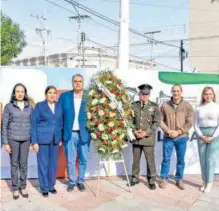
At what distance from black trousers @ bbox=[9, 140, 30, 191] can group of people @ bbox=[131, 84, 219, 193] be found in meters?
1.51

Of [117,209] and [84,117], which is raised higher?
[84,117]

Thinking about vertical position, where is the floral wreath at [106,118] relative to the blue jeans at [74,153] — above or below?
above

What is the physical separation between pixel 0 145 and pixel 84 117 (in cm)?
153

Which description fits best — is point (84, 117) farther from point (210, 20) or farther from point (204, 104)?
point (210, 20)

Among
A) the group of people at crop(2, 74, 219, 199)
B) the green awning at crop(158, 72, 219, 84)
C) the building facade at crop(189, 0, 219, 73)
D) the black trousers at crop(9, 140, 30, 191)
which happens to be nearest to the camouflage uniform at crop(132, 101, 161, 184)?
the group of people at crop(2, 74, 219, 199)

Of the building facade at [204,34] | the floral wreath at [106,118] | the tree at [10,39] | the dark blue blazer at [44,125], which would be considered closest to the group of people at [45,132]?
the dark blue blazer at [44,125]

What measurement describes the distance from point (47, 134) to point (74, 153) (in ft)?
1.65

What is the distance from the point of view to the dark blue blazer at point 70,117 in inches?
150

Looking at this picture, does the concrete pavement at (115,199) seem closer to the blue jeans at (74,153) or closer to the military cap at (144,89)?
the blue jeans at (74,153)

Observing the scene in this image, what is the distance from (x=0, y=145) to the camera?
4430 millimetres

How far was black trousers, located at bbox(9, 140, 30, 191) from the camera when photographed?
11.8 ft

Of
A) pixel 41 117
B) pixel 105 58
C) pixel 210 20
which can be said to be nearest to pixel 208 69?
pixel 210 20

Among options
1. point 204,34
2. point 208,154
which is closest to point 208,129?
point 208,154

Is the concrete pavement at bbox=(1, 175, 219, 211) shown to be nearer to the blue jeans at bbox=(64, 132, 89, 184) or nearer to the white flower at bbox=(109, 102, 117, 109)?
A: the blue jeans at bbox=(64, 132, 89, 184)
